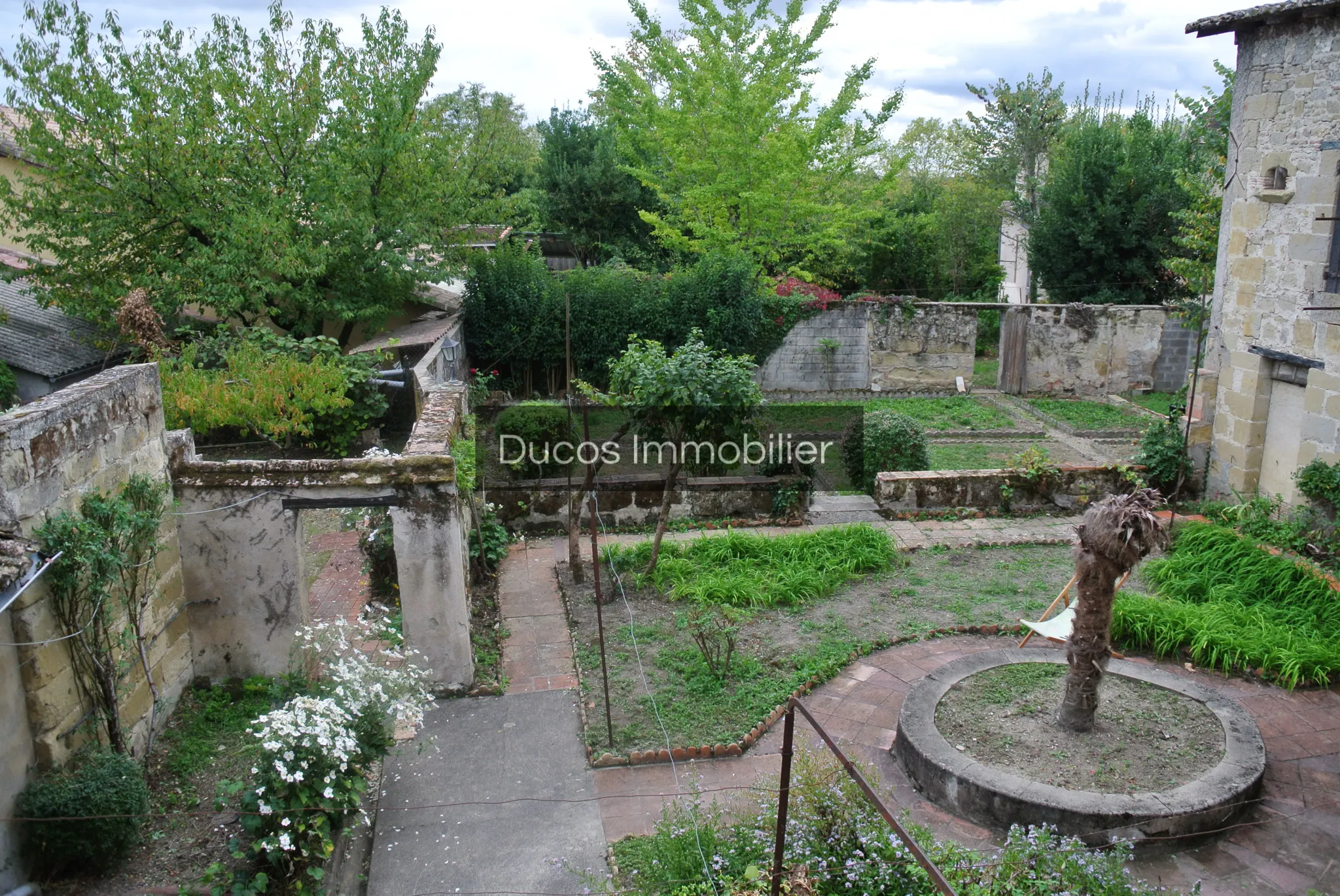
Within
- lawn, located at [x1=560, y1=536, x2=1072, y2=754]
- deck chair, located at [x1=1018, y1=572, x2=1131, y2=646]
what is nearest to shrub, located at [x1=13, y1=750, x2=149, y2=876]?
lawn, located at [x1=560, y1=536, x2=1072, y2=754]

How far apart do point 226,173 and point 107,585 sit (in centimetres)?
940

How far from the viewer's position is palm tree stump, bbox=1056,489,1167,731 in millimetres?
5320

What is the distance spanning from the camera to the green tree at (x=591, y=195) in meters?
21.6

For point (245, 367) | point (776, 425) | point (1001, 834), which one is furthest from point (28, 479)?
point (776, 425)

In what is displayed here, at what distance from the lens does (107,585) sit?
523 centimetres

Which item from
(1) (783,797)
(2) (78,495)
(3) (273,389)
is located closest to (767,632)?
(1) (783,797)

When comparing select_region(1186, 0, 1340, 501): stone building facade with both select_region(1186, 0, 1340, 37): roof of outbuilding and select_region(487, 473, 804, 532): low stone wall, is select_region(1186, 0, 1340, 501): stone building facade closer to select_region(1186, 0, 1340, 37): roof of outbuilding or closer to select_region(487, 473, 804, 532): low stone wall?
select_region(1186, 0, 1340, 37): roof of outbuilding

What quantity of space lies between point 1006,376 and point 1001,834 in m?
14.7

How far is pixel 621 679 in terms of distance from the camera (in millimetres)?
7133

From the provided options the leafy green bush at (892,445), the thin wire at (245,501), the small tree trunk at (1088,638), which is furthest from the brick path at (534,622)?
the leafy green bush at (892,445)

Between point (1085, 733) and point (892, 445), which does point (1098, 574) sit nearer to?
point (1085, 733)

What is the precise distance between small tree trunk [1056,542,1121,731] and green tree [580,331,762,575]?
3558 mm

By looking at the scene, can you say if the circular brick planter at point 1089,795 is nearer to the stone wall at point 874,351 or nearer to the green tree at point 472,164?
the green tree at point 472,164

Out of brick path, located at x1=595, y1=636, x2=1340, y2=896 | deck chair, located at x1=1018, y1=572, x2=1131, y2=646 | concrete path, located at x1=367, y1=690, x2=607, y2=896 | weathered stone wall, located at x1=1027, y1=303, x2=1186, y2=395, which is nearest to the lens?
brick path, located at x1=595, y1=636, x2=1340, y2=896
